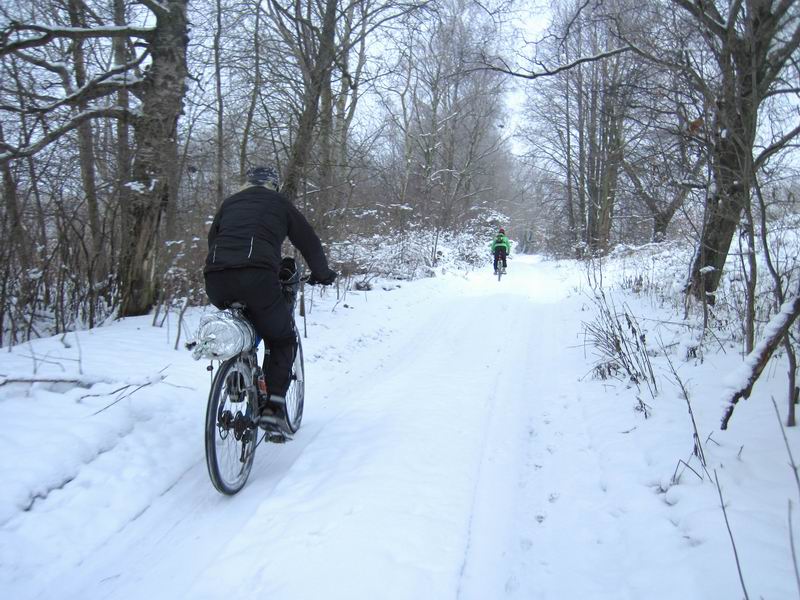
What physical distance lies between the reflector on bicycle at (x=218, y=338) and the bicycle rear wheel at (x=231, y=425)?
126mm

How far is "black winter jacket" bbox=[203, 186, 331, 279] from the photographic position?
9.62 ft

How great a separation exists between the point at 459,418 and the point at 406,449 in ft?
2.53

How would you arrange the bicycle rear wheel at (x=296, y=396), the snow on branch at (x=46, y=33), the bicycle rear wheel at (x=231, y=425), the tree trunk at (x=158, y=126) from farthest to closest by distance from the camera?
the tree trunk at (x=158, y=126)
the snow on branch at (x=46, y=33)
the bicycle rear wheel at (x=296, y=396)
the bicycle rear wheel at (x=231, y=425)

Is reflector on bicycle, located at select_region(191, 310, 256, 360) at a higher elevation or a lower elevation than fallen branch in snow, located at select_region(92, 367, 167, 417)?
higher

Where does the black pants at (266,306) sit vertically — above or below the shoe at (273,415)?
above

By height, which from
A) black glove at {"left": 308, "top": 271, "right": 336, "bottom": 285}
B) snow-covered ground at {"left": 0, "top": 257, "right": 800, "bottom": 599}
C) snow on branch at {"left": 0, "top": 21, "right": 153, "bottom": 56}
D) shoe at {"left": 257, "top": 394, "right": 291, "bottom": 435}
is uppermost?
snow on branch at {"left": 0, "top": 21, "right": 153, "bottom": 56}

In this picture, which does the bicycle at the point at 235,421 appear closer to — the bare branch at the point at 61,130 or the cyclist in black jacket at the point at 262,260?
the cyclist in black jacket at the point at 262,260

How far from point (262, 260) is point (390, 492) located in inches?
65.7

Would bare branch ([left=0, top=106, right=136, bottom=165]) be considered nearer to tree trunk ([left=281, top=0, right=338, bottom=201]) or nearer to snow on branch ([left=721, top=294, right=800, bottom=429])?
tree trunk ([left=281, top=0, right=338, bottom=201])

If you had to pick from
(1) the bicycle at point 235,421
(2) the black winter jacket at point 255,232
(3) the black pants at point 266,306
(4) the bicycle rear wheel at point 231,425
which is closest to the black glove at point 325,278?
(2) the black winter jacket at point 255,232

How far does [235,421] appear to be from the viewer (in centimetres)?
288

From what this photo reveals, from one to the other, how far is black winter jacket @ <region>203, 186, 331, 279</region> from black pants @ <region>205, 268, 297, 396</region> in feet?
0.23

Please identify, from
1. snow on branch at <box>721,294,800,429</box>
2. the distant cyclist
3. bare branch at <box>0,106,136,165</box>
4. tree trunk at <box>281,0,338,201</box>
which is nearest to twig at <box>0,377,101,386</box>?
bare branch at <box>0,106,136,165</box>

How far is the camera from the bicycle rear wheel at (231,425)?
2.63 m
